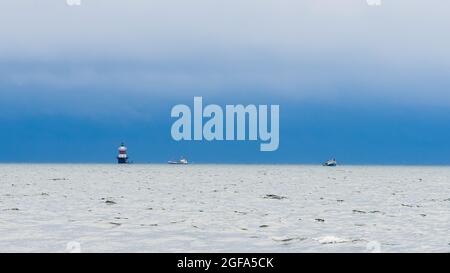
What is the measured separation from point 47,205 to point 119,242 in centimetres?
2201

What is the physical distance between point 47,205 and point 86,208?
4.31 m

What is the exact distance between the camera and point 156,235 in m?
27.7

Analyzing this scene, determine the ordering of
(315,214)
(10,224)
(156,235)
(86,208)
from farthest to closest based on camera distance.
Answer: (86,208) < (315,214) < (10,224) < (156,235)

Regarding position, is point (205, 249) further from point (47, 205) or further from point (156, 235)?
point (47, 205)

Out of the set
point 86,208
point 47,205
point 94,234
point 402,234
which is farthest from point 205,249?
point 47,205

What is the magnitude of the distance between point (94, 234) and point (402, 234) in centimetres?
1381

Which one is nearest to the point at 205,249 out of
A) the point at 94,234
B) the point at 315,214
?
the point at 94,234
